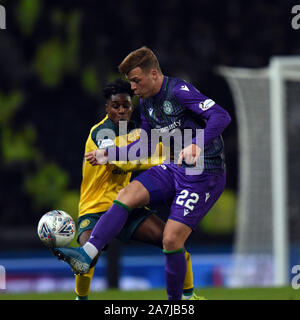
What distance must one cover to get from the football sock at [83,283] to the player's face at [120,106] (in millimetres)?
1058

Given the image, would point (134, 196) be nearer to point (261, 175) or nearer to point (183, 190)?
point (183, 190)

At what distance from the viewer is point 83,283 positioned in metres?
4.74

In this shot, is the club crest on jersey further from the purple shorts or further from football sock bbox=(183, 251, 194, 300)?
football sock bbox=(183, 251, 194, 300)

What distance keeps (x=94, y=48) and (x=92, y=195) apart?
32.6ft

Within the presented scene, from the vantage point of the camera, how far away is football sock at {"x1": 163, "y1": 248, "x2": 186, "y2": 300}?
3988 mm

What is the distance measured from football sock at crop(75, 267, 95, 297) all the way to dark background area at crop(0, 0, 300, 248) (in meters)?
7.42

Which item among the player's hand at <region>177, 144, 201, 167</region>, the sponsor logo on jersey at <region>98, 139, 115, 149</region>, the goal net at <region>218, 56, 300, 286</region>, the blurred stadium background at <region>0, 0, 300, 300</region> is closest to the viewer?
the player's hand at <region>177, 144, 201, 167</region>

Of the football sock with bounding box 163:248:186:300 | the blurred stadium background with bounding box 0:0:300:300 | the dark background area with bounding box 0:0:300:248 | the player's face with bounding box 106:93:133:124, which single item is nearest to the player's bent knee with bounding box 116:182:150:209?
the football sock with bounding box 163:248:186:300

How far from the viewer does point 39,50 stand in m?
14.0

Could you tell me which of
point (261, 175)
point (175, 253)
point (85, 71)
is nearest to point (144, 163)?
point (175, 253)

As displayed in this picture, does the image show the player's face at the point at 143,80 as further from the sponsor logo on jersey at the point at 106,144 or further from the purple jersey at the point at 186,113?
the sponsor logo on jersey at the point at 106,144
